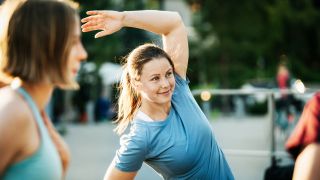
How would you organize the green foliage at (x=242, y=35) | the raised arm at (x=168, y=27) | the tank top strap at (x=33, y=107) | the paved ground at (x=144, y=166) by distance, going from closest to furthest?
1. the tank top strap at (x=33, y=107)
2. the raised arm at (x=168, y=27)
3. the paved ground at (x=144, y=166)
4. the green foliage at (x=242, y=35)

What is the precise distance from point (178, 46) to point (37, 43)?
54.3 inches

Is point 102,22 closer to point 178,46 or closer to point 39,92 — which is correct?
point 178,46

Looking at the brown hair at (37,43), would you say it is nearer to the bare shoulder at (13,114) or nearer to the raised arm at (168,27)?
the bare shoulder at (13,114)

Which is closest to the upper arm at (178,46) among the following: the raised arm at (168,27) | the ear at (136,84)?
the raised arm at (168,27)

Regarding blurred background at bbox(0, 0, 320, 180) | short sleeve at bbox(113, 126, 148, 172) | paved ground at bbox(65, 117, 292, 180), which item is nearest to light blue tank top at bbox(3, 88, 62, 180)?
short sleeve at bbox(113, 126, 148, 172)

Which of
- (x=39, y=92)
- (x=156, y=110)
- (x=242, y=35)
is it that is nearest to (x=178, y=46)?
(x=156, y=110)

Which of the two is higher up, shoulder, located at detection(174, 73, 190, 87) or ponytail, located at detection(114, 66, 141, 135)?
shoulder, located at detection(174, 73, 190, 87)

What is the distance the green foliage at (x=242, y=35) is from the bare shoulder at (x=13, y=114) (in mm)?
33868

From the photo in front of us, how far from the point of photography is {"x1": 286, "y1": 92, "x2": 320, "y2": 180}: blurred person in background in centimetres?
200

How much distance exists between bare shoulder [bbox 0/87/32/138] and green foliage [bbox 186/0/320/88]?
33.9m

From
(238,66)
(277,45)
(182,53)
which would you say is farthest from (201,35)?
(182,53)

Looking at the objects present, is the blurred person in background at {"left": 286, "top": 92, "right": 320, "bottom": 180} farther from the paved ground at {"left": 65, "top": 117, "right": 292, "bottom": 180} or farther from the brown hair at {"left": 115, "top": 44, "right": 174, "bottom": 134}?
the paved ground at {"left": 65, "top": 117, "right": 292, "bottom": 180}

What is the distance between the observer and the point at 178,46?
3346 millimetres

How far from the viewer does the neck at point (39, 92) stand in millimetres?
2092
